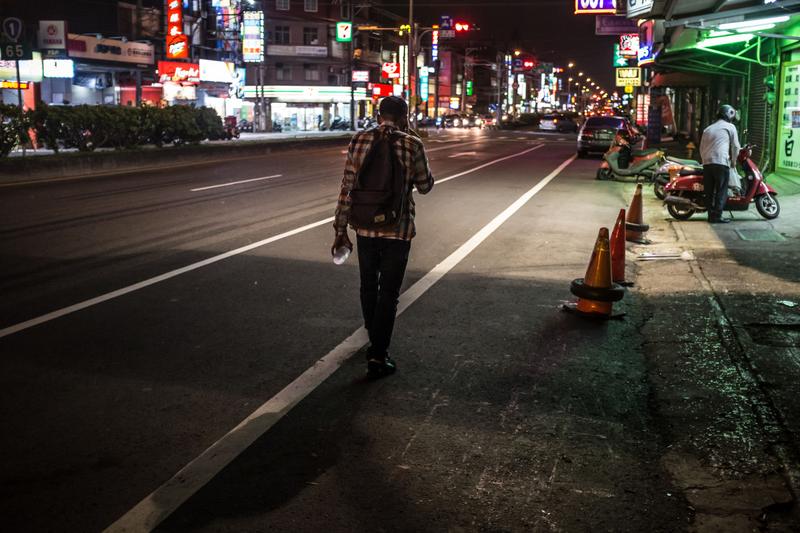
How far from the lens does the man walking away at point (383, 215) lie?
5516 mm

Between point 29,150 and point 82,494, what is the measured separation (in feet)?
85.8

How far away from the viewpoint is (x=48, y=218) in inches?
526

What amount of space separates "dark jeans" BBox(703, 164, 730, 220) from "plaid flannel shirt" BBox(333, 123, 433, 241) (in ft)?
29.4

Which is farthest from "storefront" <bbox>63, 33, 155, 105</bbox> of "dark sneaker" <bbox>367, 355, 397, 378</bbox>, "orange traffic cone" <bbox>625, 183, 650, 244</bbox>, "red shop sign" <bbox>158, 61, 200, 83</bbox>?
"dark sneaker" <bbox>367, 355, 397, 378</bbox>

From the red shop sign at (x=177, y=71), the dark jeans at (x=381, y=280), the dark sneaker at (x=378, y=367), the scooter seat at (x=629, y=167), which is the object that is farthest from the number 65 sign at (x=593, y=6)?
the dark sneaker at (x=378, y=367)

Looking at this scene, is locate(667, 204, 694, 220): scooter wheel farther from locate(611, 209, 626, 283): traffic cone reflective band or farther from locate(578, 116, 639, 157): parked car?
locate(578, 116, 639, 157): parked car

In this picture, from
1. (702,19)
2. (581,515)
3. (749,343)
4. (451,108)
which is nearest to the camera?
(581,515)

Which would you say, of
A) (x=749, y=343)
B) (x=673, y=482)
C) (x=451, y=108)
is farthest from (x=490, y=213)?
(x=451, y=108)

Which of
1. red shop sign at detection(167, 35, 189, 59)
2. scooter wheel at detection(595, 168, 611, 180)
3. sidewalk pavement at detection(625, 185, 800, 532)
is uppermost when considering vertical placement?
red shop sign at detection(167, 35, 189, 59)

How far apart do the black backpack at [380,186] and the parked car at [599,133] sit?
28.6 m

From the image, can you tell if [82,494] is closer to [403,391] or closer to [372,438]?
[372,438]

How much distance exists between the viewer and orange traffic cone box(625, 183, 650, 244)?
12.2m

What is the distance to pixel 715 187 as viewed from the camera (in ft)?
44.8

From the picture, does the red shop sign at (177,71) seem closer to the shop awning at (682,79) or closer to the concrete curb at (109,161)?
the concrete curb at (109,161)
